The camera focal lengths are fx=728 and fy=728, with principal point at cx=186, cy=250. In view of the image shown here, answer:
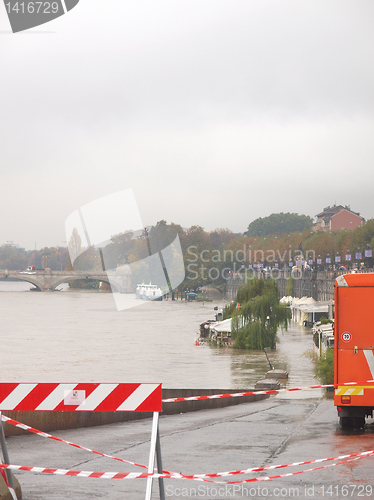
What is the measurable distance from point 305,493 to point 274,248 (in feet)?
505

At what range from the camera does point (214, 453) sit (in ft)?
29.4

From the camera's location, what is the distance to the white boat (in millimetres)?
136375

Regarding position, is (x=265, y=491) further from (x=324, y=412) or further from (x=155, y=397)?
(x=324, y=412)

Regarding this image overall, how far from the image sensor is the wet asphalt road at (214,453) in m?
6.86

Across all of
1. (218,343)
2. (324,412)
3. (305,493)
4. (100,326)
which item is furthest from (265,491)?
(100,326)

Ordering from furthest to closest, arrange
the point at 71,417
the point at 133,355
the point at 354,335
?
1. the point at 133,355
2. the point at 71,417
3. the point at 354,335

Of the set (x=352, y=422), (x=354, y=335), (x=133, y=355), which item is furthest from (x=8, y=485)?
(x=133, y=355)

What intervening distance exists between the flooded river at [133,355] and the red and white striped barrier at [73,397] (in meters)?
Answer: 15.6

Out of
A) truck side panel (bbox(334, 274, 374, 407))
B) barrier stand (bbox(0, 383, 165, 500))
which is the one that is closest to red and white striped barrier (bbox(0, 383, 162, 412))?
barrier stand (bbox(0, 383, 165, 500))

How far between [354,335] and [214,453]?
123 inches

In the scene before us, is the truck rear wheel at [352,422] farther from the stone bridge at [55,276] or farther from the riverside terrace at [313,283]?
the stone bridge at [55,276]

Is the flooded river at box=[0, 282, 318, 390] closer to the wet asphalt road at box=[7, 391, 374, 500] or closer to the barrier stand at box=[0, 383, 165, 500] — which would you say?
the wet asphalt road at box=[7, 391, 374, 500]

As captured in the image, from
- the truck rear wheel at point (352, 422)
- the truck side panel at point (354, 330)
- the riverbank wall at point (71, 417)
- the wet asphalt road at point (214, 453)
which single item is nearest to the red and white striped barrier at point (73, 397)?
the wet asphalt road at point (214, 453)

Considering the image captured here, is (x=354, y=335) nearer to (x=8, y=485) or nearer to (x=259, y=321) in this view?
(x=8, y=485)
